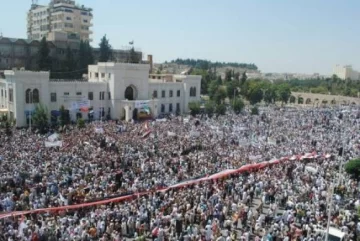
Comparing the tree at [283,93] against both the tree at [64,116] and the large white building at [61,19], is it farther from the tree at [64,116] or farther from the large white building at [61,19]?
the tree at [64,116]

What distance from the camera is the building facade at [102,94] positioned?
3831 centimetres

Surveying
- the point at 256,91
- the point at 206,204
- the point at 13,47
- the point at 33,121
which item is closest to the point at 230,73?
the point at 256,91

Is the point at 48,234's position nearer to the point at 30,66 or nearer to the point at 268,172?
the point at 268,172

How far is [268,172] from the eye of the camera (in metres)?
21.4

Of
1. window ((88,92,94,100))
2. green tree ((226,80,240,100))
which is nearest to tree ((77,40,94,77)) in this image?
window ((88,92,94,100))

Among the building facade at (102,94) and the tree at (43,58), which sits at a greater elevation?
the tree at (43,58)

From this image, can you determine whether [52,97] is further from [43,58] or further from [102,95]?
[43,58]

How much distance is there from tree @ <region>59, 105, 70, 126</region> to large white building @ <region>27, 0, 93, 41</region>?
34.3 meters

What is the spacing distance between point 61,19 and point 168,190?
207 feet

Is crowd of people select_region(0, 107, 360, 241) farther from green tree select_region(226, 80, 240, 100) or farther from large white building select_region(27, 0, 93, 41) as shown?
large white building select_region(27, 0, 93, 41)

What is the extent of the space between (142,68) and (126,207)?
33.7m

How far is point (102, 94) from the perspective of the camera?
1778 inches

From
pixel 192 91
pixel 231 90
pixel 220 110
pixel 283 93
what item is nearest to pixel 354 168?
pixel 220 110

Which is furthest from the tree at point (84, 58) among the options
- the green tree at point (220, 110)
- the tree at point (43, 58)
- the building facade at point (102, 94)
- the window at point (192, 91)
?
the green tree at point (220, 110)
